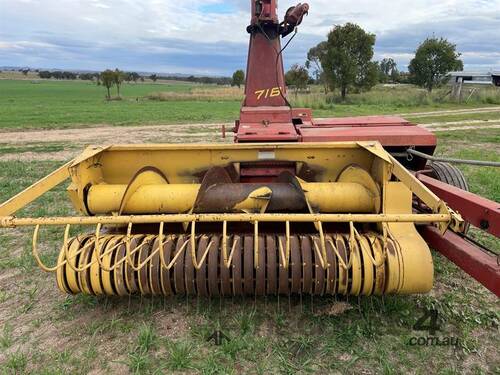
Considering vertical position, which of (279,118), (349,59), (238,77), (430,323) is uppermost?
(349,59)

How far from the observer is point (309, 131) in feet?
15.3

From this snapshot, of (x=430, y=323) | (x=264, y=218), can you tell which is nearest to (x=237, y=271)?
(x=264, y=218)

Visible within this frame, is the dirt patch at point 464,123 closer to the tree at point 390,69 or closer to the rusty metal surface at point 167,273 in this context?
the rusty metal surface at point 167,273

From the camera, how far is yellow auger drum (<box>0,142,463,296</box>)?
2.75 meters

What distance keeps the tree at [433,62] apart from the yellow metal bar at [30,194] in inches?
1418

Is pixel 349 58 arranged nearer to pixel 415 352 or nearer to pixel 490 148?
pixel 490 148

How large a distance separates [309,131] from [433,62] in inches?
1337

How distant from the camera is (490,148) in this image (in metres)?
10.9

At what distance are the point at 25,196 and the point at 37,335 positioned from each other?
3.22 ft

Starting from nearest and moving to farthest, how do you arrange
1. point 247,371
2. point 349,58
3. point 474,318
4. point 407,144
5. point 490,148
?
point 247,371, point 474,318, point 407,144, point 490,148, point 349,58

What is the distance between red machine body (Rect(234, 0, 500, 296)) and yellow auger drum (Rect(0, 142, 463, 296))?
0.21 m

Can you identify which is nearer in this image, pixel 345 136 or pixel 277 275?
pixel 277 275

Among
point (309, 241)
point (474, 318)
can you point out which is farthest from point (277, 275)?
point (474, 318)

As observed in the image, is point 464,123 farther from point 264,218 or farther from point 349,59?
point 264,218
